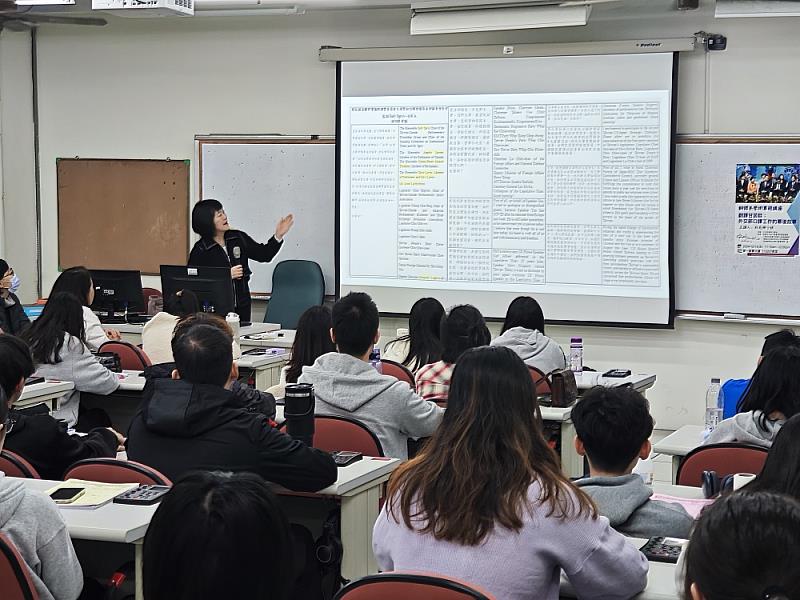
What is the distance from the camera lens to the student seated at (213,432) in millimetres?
3209

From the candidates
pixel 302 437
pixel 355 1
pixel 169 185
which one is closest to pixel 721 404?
pixel 302 437

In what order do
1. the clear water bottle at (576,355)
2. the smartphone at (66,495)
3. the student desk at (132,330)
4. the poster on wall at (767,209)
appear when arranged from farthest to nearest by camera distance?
the student desk at (132,330)
the poster on wall at (767,209)
the clear water bottle at (576,355)
the smartphone at (66,495)

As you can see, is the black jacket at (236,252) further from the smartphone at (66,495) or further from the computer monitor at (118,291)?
the smartphone at (66,495)

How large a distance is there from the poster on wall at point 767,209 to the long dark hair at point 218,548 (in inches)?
253

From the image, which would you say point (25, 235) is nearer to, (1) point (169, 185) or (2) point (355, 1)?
(1) point (169, 185)

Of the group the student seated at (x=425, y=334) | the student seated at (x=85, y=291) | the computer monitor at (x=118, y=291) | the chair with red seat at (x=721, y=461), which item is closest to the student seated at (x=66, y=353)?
the student seated at (x=85, y=291)

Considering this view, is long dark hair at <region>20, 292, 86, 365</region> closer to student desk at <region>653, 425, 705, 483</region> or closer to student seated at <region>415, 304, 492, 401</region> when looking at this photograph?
student seated at <region>415, 304, 492, 401</region>

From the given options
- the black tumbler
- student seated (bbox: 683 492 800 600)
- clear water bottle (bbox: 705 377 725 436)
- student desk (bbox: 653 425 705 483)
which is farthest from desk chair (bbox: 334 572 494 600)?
clear water bottle (bbox: 705 377 725 436)

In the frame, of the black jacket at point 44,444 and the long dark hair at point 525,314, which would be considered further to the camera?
the long dark hair at point 525,314

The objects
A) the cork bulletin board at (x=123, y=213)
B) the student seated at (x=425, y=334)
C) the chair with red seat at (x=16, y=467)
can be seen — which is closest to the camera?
the chair with red seat at (x=16, y=467)

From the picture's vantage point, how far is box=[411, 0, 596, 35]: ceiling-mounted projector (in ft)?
24.1

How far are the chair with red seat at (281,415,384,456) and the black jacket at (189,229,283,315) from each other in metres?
3.84

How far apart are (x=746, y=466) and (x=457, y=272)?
468 centimetres

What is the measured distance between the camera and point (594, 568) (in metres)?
2.30
